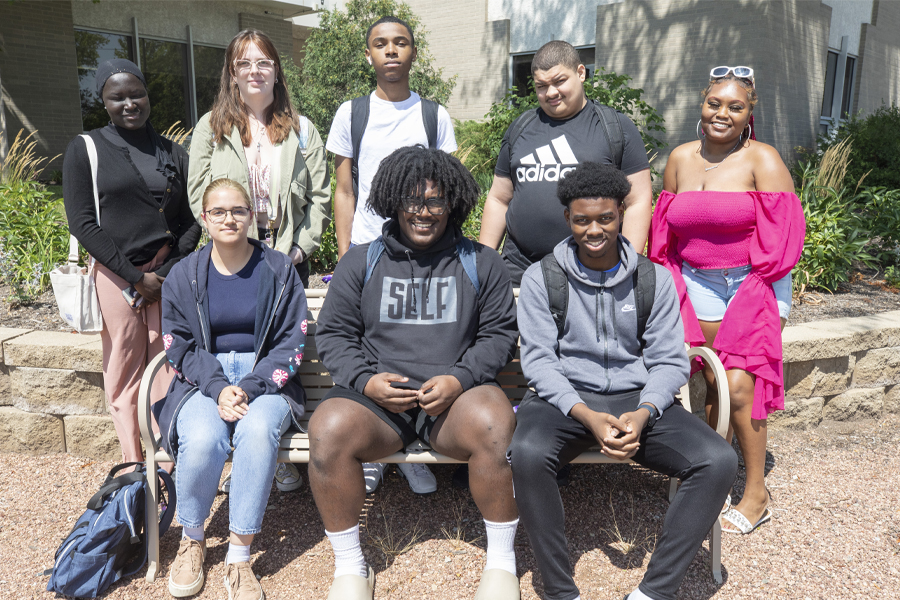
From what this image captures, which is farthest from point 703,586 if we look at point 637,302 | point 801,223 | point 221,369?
point 221,369

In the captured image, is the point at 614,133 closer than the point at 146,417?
No

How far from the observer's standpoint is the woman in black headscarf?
126 inches

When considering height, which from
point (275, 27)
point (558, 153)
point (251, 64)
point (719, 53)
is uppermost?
point (275, 27)

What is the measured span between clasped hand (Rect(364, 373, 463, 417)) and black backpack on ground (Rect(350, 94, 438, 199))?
124cm

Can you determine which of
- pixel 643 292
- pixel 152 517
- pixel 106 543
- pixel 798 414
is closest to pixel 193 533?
pixel 152 517

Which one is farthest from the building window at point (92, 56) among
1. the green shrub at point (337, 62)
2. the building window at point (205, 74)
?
the green shrub at point (337, 62)

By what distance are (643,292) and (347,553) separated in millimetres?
1620

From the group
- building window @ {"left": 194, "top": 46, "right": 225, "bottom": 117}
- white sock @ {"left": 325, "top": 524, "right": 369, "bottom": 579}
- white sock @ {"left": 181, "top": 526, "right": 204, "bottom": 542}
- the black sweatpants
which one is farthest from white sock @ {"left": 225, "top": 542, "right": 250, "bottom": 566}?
building window @ {"left": 194, "top": 46, "right": 225, "bottom": 117}

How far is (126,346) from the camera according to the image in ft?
11.1

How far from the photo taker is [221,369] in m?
2.99

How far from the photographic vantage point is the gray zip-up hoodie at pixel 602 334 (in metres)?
2.86

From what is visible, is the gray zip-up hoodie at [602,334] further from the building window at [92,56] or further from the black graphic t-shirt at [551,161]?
the building window at [92,56]

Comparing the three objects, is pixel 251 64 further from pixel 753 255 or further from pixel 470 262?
pixel 753 255

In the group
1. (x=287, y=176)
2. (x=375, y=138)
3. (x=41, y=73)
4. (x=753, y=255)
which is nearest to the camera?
(x=753, y=255)
